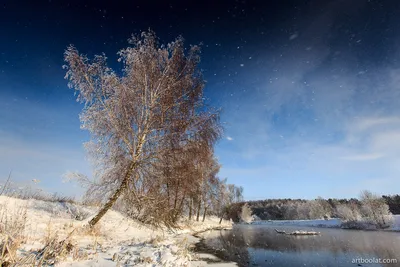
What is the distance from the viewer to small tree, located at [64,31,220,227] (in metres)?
6.89

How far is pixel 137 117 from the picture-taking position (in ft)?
24.1

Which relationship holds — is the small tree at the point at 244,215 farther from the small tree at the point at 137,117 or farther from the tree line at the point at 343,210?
the small tree at the point at 137,117

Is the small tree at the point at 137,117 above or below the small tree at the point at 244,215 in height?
above

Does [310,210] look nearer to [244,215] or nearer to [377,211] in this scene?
[244,215]

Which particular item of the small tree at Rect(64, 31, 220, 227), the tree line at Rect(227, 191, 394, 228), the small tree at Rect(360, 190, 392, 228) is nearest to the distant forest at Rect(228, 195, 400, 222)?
the tree line at Rect(227, 191, 394, 228)

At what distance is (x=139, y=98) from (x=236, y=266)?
800cm

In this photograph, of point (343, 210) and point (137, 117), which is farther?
point (343, 210)

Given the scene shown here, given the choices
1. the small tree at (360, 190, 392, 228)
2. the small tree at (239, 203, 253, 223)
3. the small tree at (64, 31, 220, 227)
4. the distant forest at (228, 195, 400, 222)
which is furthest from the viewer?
the small tree at (239, 203, 253, 223)

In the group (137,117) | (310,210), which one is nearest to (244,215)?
(310,210)

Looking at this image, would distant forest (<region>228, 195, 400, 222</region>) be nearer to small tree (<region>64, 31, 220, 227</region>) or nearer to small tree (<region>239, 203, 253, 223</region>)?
small tree (<region>239, 203, 253, 223</region>)

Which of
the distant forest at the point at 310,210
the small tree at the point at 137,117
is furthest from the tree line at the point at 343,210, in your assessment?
the small tree at the point at 137,117

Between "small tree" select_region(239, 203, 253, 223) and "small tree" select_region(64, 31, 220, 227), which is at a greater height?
"small tree" select_region(64, 31, 220, 227)

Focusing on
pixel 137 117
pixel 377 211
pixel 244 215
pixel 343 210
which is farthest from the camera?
pixel 244 215

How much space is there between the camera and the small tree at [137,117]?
271 inches
